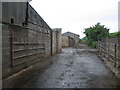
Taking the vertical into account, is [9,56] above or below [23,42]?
below

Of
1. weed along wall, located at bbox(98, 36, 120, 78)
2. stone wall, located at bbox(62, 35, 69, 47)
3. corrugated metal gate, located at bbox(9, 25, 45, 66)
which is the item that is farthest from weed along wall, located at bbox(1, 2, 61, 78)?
stone wall, located at bbox(62, 35, 69, 47)

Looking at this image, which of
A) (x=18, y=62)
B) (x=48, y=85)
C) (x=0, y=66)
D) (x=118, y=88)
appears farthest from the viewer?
(x=18, y=62)

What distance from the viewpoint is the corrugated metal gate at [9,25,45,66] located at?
534cm

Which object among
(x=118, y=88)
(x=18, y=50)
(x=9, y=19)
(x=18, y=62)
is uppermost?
(x=9, y=19)

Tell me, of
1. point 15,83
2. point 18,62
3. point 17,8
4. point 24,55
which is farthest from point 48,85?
point 17,8

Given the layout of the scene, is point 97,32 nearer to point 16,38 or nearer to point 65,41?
point 65,41

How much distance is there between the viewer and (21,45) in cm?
612

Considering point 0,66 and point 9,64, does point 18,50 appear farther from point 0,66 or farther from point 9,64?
point 0,66

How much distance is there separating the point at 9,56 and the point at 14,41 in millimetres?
687

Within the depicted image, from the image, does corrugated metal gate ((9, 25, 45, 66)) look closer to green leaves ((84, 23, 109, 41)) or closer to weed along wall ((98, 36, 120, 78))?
weed along wall ((98, 36, 120, 78))

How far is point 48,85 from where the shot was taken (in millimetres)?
4043

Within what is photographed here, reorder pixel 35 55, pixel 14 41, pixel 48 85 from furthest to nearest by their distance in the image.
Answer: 1. pixel 35 55
2. pixel 14 41
3. pixel 48 85

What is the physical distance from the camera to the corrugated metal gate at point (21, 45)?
210 inches

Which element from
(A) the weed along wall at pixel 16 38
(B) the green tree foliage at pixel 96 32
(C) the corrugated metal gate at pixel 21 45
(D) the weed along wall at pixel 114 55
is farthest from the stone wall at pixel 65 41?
(A) the weed along wall at pixel 16 38
